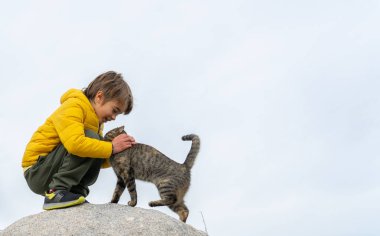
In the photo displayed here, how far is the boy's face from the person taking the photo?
5832mm

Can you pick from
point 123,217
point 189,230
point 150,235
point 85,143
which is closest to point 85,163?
point 85,143

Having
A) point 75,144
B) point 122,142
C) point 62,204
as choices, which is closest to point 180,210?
point 122,142

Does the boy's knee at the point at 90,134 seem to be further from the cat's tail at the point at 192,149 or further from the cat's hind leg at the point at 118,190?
the cat's tail at the point at 192,149

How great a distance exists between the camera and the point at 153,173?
633 centimetres

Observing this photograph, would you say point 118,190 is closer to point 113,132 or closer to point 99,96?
point 113,132

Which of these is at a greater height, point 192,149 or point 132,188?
point 192,149

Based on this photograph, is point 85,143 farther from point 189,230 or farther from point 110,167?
point 189,230

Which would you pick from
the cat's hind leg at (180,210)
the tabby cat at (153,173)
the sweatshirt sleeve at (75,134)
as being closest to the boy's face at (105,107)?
the sweatshirt sleeve at (75,134)

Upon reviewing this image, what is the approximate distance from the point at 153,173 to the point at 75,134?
1.41 m

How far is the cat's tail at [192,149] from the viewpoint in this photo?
265 inches

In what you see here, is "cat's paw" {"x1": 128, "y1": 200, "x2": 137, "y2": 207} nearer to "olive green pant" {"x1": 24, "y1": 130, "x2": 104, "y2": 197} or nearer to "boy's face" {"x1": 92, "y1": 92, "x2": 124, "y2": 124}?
"olive green pant" {"x1": 24, "y1": 130, "x2": 104, "y2": 197}

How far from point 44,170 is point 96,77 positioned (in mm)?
1377

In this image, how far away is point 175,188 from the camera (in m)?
6.23

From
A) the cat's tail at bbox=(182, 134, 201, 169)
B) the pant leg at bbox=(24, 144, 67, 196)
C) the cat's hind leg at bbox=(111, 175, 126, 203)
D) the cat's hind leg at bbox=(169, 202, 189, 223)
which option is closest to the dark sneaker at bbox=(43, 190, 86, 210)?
the pant leg at bbox=(24, 144, 67, 196)
